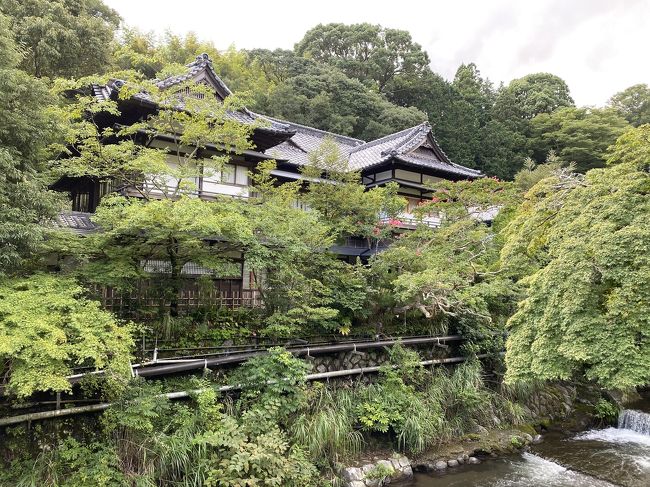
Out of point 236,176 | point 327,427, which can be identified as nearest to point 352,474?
point 327,427

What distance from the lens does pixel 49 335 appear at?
20.3 ft

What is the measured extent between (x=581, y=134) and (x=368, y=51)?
24.8m

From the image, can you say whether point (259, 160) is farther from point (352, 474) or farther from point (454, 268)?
point (352, 474)

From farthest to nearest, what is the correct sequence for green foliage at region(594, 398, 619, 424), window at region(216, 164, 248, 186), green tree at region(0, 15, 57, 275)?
window at region(216, 164, 248, 186)
green foliage at region(594, 398, 619, 424)
green tree at region(0, 15, 57, 275)

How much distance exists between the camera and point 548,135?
126 ft

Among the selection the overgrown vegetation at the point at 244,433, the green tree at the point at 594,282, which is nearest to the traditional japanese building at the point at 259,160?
the overgrown vegetation at the point at 244,433

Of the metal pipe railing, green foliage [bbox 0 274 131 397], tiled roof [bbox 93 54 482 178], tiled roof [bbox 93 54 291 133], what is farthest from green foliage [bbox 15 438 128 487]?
tiled roof [bbox 93 54 482 178]

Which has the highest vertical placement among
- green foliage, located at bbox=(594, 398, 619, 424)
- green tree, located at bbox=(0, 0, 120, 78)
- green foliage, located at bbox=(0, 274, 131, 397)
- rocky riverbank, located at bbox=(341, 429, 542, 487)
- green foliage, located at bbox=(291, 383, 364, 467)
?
green tree, located at bbox=(0, 0, 120, 78)

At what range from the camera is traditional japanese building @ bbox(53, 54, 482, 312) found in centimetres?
1269

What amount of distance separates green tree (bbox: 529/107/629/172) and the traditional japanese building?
1801cm

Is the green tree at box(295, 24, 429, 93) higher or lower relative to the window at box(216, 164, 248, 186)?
higher

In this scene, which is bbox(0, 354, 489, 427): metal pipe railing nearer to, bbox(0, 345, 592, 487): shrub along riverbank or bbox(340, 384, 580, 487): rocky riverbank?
bbox(0, 345, 592, 487): shrub along riverbank

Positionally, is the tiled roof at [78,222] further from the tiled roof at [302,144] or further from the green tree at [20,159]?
the tiled roof at [302,144]

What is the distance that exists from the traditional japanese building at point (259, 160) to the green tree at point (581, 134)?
1801 centimetres
